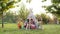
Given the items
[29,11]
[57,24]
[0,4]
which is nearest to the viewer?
[0,4]

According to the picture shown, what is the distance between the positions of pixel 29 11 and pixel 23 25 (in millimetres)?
530

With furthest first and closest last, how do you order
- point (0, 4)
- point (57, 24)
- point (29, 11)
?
point (57, 24)
point (29, 11)
point (0, 4)

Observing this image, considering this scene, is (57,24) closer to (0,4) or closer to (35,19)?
(35,19)

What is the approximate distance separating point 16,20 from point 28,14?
18.5 inches

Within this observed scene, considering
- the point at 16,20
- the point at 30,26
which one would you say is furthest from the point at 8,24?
the point at 30,26

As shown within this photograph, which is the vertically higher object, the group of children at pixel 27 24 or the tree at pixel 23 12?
the tree at pixel 23 12

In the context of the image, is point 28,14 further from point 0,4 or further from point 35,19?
point 0,4

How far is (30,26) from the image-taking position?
14.1 feet

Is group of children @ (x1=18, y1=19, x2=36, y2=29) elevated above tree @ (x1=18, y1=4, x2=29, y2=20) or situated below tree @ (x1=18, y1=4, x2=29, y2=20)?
below

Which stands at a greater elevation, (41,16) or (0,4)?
(0,4)

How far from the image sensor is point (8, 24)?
439 centimetres

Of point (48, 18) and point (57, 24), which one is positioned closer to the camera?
point (48, 18)

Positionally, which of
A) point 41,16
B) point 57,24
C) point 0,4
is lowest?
point 57,24

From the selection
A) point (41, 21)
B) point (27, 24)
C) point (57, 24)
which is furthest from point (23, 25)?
point (57, 24)
